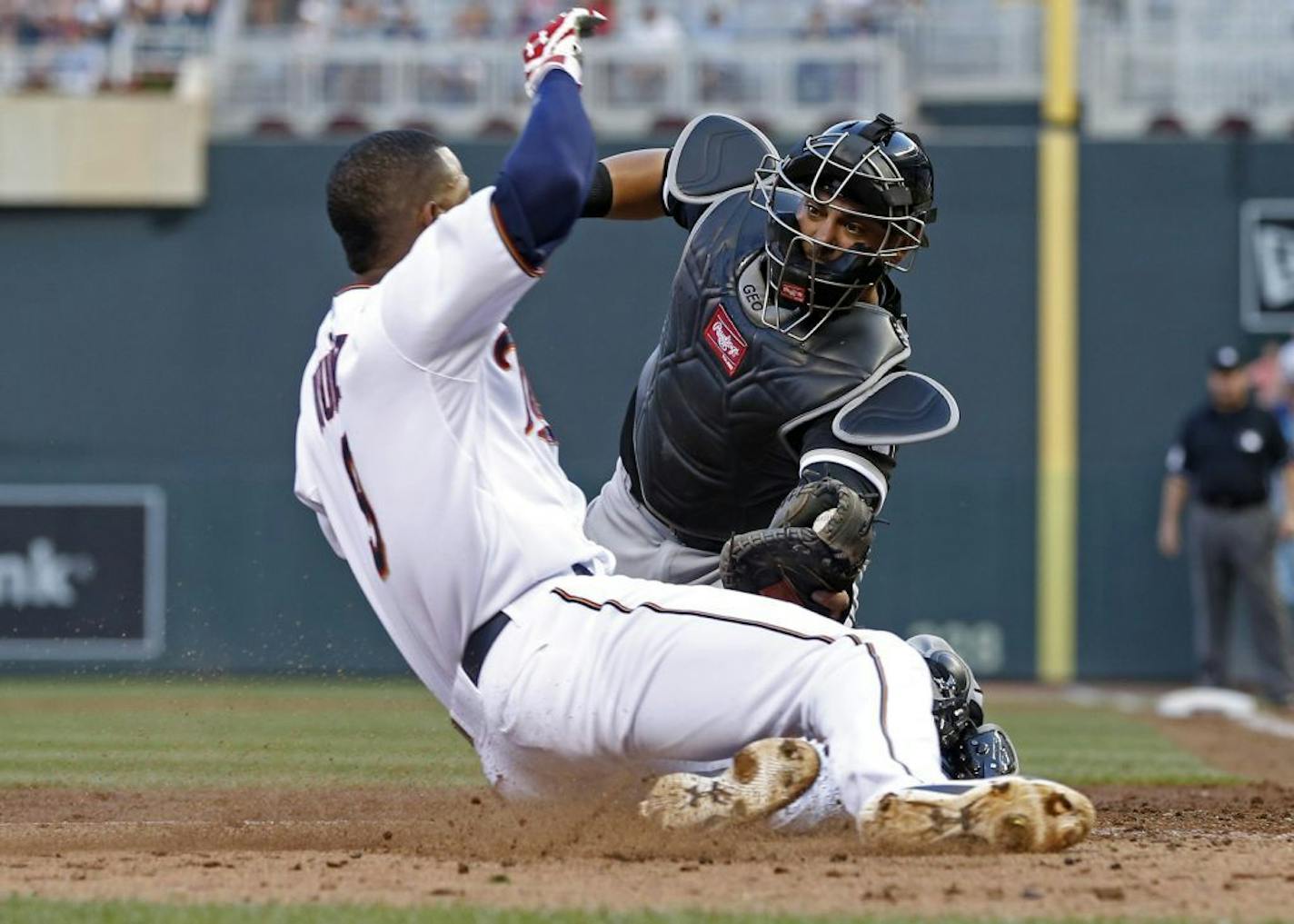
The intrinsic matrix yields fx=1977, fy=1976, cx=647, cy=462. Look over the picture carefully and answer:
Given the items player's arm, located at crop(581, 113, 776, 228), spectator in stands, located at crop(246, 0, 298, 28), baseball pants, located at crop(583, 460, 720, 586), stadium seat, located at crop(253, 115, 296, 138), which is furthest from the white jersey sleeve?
spectator in stands, located at crop(246, 0, 298, 28)

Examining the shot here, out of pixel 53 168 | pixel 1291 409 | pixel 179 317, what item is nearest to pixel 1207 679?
pixel 1291 409

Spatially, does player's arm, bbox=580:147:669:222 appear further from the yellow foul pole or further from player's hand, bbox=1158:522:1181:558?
the yellow foul pole

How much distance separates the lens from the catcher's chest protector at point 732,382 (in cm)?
484

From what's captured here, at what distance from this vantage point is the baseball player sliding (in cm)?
392

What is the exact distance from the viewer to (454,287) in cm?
384

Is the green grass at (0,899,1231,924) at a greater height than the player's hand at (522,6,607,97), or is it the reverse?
the player's hand at (522,6,607,97)

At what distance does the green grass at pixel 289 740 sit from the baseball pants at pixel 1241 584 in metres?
1.08

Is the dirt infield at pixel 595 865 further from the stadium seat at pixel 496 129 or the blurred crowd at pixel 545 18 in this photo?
the blurred crowd at pixel 545 18

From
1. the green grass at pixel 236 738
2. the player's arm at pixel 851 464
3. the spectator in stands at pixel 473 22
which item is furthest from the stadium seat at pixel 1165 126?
the player's arm at pixel 851 464

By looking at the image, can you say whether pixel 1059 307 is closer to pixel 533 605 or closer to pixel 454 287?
pixel 533 605

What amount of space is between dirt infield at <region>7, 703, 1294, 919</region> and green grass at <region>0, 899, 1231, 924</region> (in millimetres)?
89

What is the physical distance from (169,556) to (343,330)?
9.99 meters

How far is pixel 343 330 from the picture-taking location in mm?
4176

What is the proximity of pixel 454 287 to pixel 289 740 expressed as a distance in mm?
4759
